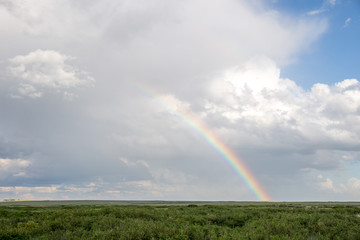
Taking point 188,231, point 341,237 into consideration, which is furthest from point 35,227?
point 341,237

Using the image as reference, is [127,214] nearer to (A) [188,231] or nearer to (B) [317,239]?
(A) [188,231]

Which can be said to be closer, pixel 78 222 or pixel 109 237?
pixel 109 237

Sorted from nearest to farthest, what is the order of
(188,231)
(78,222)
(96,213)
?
(188,231) → (78,222) → (96,213)

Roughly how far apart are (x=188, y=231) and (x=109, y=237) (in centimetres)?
429

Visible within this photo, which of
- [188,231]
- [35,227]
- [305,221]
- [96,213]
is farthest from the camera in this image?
[96,213]

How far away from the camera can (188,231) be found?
1468 cm

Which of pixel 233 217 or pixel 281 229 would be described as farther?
pixel 233 217

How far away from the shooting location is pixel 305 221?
21.2m

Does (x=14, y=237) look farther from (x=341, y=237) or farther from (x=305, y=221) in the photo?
(x=305, y=221)

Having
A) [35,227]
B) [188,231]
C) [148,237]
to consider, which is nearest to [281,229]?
[188,231]

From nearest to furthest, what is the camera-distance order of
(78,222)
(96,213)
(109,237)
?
(109,237)
(78,222)
(96,213)

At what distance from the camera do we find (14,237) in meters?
15.8

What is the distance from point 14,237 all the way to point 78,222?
4.24 metres

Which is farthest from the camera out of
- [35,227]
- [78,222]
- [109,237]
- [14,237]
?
[78,222]
